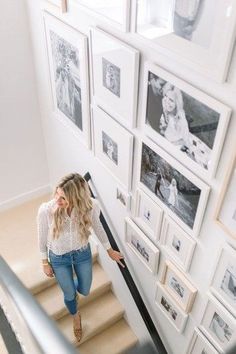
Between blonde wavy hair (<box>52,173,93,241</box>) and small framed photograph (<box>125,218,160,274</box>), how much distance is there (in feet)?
1.32

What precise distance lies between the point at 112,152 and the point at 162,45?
103cm

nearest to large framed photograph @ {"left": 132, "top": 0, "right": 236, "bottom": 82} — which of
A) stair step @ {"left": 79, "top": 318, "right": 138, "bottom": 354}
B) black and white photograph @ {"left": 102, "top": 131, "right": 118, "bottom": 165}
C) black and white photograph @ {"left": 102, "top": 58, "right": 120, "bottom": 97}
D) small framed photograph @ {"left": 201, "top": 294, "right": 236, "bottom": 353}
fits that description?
black and white photograph @ {"left": 102, "top": 58, "right": 120, "bottom": 97}

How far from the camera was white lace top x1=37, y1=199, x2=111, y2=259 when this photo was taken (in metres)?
2.44

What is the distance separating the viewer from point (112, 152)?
2.66 meters

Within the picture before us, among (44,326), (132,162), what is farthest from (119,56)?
(44,326)

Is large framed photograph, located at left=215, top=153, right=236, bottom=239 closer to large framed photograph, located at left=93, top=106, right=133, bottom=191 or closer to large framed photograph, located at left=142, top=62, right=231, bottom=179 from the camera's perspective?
large framed photograph, located at left=142, top=62, right=231, bottom=179

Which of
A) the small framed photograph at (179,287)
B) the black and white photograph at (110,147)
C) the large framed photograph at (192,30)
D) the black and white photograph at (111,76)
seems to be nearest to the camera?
the large framed photograph at (192,30)

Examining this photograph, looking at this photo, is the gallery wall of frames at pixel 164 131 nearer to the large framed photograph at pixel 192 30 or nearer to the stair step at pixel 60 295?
the large framed photograph at pixel 192 30

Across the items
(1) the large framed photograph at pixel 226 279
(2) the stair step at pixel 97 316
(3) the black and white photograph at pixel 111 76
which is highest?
(3) the black and white photograph at pixel 111 76

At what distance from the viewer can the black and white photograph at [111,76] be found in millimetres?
2229

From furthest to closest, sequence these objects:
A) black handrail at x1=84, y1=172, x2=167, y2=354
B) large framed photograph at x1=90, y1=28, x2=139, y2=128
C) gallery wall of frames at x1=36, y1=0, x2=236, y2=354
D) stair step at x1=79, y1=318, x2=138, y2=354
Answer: stair step at x1=79, y1=318, x2=138, y2=354
black handrail at x1=84, y1=172, x2=167, y2=354
large framed photograph at x1=90, y1=28, x2=139, y2=128
gallery wall of frames at x1=36, y1=0, x2=236, y2=354

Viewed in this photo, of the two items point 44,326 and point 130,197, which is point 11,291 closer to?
point 44,326

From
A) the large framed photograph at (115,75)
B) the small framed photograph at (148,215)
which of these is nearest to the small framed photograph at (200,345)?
the small framed photograph at (148,215)

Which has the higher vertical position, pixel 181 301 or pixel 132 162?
pixel 132 162
